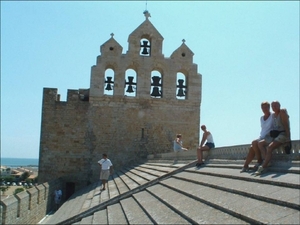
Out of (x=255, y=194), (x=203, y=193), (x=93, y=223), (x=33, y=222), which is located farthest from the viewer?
(x=33, y=222)

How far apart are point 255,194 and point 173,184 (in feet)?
11.2

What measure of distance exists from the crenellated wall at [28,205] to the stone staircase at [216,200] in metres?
2.16

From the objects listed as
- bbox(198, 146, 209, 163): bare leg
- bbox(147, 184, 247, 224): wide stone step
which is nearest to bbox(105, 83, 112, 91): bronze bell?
bbox(198, 146, 209, 163): bare leg

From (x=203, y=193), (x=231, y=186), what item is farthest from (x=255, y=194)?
(x=203, y=193)

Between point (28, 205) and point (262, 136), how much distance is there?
789 cm

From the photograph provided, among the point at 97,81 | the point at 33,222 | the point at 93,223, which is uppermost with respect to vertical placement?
the point at 97,81

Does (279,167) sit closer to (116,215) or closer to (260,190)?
(260,190)

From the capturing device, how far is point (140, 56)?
64.5ft

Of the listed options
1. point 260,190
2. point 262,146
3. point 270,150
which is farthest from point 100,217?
point 260,190

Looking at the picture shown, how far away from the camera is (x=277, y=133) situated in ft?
20.2

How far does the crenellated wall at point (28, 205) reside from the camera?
31.3ft

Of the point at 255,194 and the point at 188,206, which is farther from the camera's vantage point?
the point at 188,206

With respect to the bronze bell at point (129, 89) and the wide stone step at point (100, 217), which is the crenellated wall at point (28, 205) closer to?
the wide stone step at point (100, 217)

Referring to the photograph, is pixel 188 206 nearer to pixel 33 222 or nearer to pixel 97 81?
pixel 33 222
